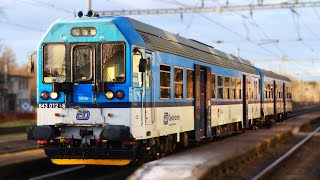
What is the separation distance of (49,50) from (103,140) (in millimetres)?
2487

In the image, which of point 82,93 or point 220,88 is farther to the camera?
point 220,88

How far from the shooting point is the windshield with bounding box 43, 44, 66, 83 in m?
12.1

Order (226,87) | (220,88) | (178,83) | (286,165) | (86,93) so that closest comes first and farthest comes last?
(86,93), (178,83), (286,165), (220,88), (226,87)

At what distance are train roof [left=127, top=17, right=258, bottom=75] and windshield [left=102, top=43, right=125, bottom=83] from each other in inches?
31.8

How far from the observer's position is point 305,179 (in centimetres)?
1230

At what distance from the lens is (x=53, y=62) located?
1223 centimetres

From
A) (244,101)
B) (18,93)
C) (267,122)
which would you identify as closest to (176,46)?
(244,101)

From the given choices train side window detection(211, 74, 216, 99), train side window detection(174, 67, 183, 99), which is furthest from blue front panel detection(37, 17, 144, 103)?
train side window detection(211, 74, 216, 99)

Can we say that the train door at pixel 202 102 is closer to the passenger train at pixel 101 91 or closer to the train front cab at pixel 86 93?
the passenger train at pixel 101 91

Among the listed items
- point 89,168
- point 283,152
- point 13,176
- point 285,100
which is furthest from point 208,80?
point 285,100

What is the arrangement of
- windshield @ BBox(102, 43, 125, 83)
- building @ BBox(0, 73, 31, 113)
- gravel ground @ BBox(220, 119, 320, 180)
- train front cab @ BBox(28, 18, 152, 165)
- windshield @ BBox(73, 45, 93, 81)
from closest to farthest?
train front cab @ BBox(28, 18, 152, 165), windshield @ BBox(102, 43, 125, 83), windshield @ BBox(73, 45, 93, 81), gravel ground @ BBox(220, 119, 320, 180), building @ BBox(0, 73, 31, 113)

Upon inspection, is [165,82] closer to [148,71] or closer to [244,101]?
[148,71]

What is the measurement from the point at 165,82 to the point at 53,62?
3.05 m

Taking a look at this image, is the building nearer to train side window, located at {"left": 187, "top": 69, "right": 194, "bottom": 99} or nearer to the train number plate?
train side window, located at {"left": 187, "top": 69, "right": 194, "bottom": 99}
